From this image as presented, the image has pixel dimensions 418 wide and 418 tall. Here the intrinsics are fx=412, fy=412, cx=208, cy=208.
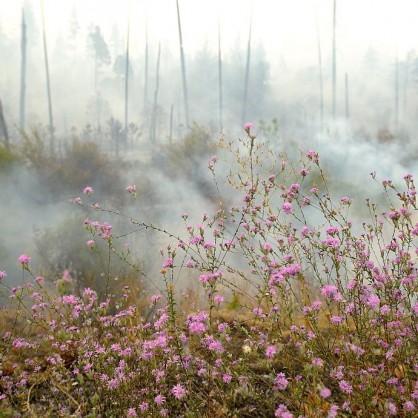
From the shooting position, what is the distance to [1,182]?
332 inches

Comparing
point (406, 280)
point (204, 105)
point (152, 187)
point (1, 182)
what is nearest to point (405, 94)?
point (204, 105)

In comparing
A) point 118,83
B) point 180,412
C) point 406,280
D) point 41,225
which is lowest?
point 41,225

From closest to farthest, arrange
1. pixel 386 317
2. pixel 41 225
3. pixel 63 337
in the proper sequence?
pixel 63 337 < pixel 386 317 < pixel 41 225

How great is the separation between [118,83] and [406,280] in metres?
41.6

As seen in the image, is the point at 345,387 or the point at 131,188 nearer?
the point at 345,387

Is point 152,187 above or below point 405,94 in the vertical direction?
below

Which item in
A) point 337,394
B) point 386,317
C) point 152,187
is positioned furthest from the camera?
point 152,187

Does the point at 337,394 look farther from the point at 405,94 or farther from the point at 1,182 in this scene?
the point at 405,94

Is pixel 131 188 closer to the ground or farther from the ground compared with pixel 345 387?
farther from the ground

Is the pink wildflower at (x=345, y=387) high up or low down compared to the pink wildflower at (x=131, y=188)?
down

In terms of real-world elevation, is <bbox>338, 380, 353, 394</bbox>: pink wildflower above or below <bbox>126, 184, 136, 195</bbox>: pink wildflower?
below

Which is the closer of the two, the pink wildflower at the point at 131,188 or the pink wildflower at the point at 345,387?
the pink wildflower at the point at 345,387

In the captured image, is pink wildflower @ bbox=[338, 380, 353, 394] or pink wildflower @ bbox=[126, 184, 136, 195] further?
pink wildflower @ bbox=[126, 184, 136, 195]

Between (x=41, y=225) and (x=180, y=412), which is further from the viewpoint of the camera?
(x=41, y=225)
